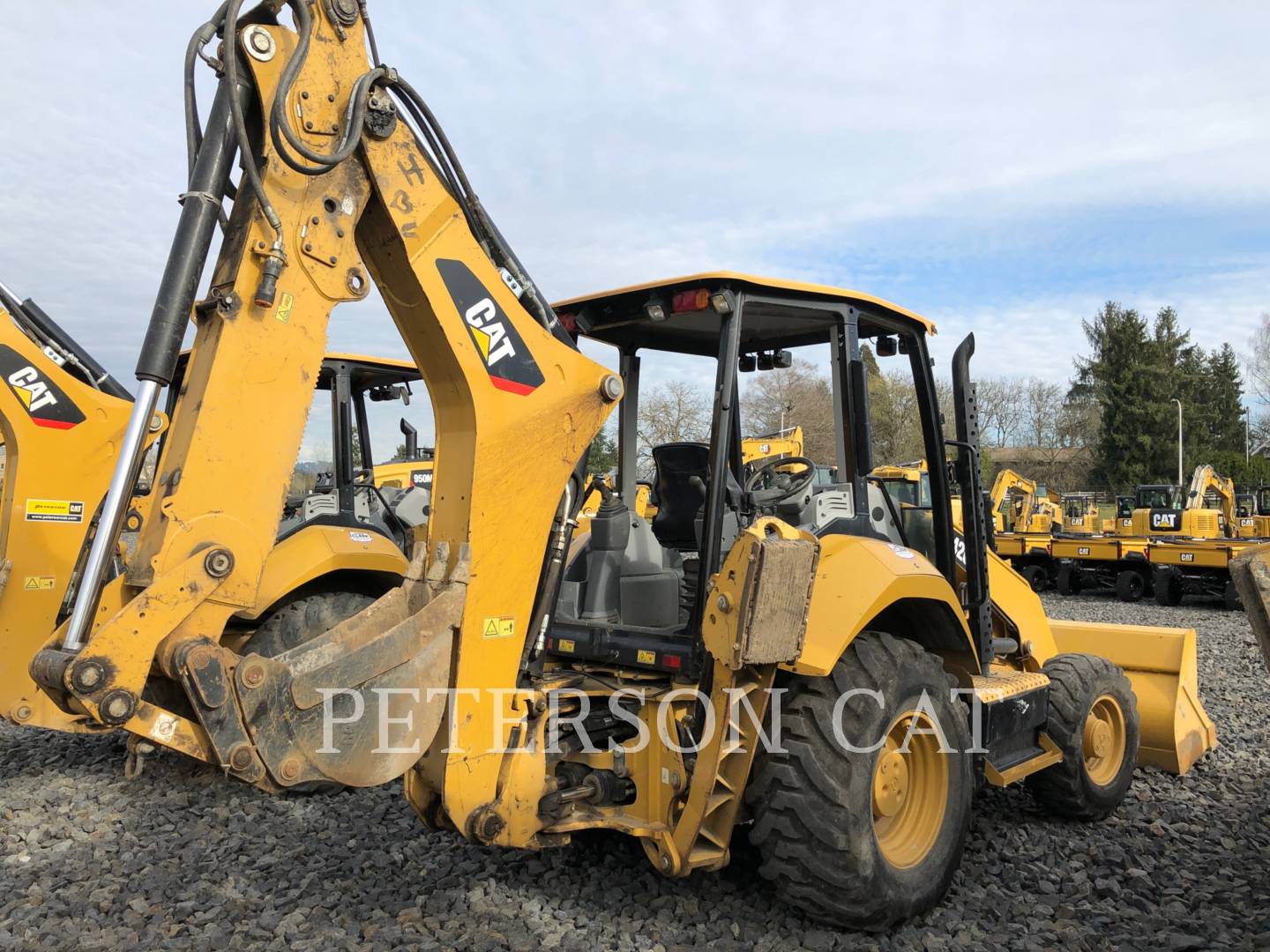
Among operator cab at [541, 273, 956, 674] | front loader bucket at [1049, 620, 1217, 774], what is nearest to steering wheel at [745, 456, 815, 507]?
operator cab at [541, 273, 956, 674]

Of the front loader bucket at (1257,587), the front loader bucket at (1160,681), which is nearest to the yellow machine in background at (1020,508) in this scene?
the front loader bucket at (1160,681)

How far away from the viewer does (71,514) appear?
6457 mm

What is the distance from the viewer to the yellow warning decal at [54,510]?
250 inches

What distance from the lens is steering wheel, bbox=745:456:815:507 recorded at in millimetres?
4066

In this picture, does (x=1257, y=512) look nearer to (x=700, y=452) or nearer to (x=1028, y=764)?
(x=1028, y=764)

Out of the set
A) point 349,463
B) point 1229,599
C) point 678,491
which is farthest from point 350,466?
point 1229,599

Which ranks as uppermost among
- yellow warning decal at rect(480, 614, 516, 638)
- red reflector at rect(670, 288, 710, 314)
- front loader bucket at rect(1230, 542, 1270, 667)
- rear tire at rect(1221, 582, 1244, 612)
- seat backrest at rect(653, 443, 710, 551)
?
red reflector at rect(670, 288, 710, 314)

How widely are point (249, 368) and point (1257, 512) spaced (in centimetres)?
2444

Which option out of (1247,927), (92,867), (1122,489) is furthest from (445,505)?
(1122,489)

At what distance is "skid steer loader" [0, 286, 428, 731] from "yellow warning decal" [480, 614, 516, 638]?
282cm

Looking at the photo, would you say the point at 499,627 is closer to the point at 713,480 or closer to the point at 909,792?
the point at 713,480

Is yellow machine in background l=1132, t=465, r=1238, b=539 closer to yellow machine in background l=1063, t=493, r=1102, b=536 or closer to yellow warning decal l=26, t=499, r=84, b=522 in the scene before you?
yellow machine in background l=1063, t=493, r=1102, b=536

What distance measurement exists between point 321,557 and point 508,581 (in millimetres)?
2895

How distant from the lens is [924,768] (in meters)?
4.02
